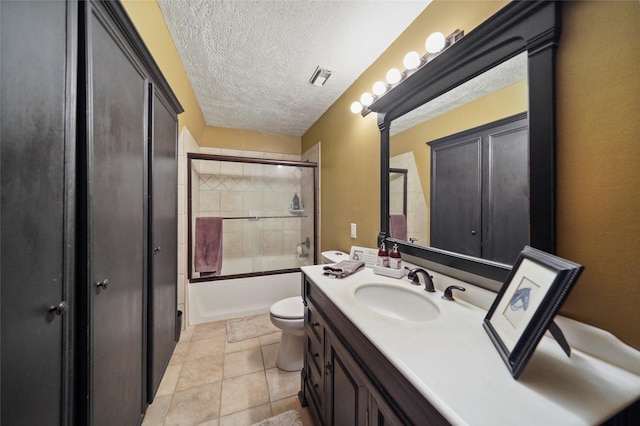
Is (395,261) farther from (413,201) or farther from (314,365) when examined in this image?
(314,365)

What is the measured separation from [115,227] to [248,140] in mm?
2555

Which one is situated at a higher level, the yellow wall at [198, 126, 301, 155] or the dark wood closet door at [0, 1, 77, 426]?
the yellow wall at [198, 126, 301, 155]

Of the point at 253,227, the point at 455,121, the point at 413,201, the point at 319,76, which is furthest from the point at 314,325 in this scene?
the point at 253,227

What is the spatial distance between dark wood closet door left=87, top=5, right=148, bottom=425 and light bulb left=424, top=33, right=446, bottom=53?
1.34 metres

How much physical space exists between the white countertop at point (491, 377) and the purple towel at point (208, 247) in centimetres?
212

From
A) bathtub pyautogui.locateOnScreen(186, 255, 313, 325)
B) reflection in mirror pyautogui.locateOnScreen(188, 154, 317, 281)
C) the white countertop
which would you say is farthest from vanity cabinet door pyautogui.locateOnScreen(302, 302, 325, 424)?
reflection in mirror pyautogui.locateOnScreen(188, 154, 317, 281)

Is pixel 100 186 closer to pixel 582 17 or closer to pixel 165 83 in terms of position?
pixel 165 83

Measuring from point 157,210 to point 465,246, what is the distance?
5.59 ft

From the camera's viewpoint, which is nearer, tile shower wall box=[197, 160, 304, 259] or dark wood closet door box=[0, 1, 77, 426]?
dark wood closet door box=[0, 1, 77, 426]

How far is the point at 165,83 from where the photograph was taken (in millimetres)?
1358

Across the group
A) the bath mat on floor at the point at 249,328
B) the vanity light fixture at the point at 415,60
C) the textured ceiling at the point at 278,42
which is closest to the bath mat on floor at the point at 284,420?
the bath mat on floor at the point at 249,328

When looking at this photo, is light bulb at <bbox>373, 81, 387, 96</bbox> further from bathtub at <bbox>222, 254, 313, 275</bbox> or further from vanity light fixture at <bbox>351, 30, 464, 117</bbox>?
bathtub at <bbox>222, 254, 313, 275</bbox>

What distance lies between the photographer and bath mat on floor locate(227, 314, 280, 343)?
2.12m

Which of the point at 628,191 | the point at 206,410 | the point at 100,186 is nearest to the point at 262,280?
the point at 206,410
